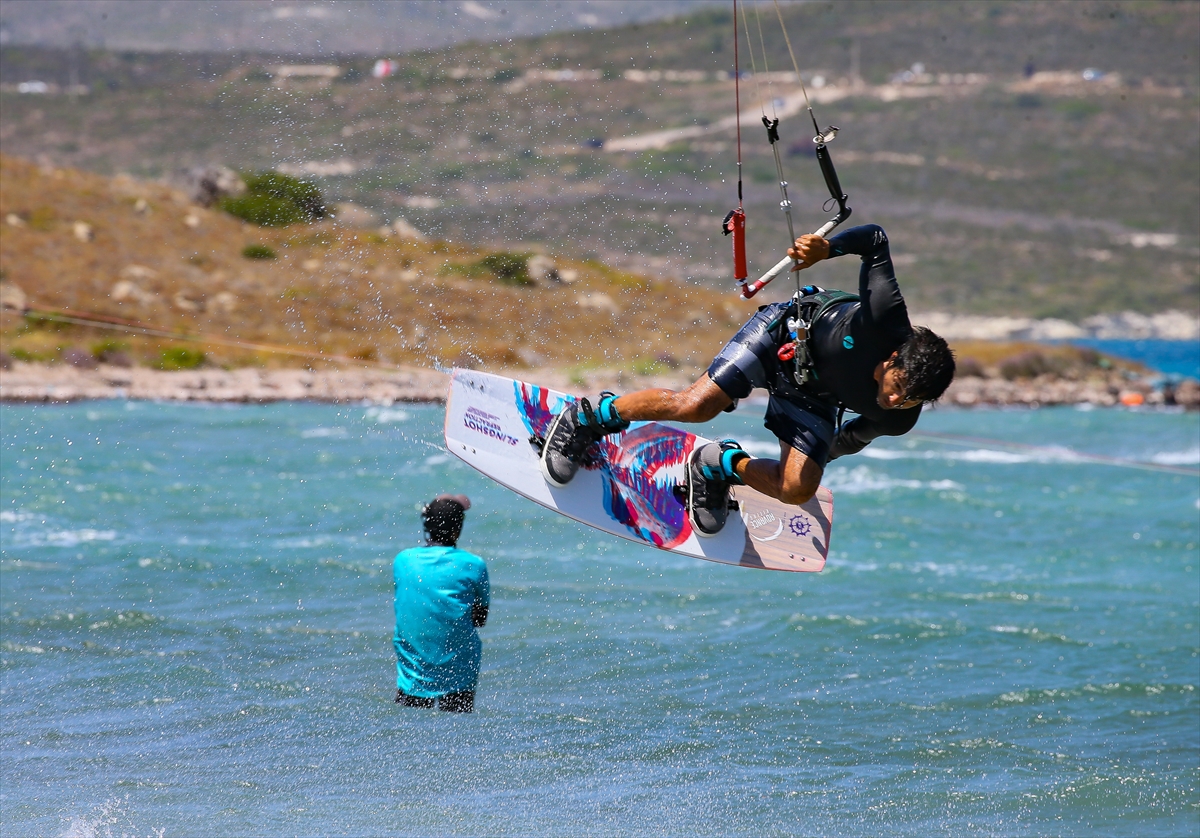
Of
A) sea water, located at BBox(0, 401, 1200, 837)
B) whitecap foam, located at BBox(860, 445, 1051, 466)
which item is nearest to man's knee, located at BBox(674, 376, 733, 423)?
sea water, located at BBox(0, 401, 1200, 837)

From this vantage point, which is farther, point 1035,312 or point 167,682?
point 1035,312

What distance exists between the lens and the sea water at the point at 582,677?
646cm

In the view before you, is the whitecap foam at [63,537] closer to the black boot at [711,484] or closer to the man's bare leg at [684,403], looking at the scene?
the black boot at [711,484]

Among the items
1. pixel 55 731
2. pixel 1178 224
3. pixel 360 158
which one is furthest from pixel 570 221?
pixel 55 731

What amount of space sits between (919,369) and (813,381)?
0.68 meters

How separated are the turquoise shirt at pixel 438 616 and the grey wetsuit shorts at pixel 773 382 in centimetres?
162

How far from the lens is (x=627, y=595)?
464 inches

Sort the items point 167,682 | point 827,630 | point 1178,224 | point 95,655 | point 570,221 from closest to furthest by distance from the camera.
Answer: point 167,682, point 95,655, point 827,630, point 570,221, point 1178,224

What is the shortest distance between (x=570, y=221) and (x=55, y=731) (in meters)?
66.0

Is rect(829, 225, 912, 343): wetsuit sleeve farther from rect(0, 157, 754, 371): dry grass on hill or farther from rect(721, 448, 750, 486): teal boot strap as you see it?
rect(0, 157, 754, 371): dry grass on hill

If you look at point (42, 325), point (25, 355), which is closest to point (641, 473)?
point (25, 355)

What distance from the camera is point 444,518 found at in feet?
19.0

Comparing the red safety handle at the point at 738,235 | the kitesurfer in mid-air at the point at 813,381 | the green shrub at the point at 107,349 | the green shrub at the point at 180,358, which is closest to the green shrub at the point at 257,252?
the green shrub at the point at 180,358

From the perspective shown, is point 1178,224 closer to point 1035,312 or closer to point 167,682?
point 1035,312
